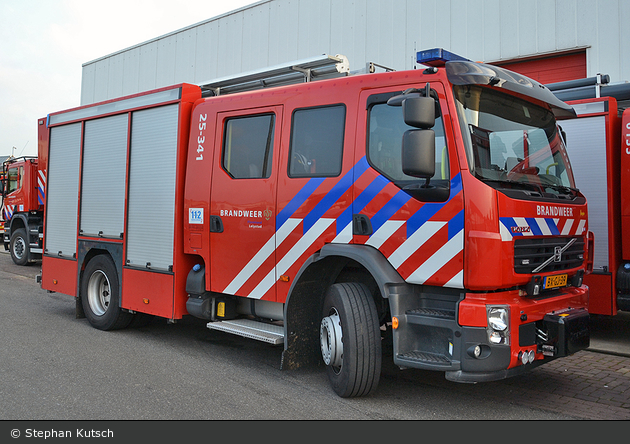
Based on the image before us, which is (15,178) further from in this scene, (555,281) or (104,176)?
(555,281)

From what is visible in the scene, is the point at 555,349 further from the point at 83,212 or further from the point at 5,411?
the point at 83,212

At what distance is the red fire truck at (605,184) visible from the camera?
6.44 m

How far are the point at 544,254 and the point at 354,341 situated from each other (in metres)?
1.70

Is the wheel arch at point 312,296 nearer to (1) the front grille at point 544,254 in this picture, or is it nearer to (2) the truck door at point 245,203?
(2) the truck door at point 245,203

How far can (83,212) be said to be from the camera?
25.2ft

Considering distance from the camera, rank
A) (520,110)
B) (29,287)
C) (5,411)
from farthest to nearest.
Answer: (29,287), (520,110), (5,411)

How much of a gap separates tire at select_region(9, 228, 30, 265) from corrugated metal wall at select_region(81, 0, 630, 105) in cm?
691

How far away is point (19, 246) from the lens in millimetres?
15523

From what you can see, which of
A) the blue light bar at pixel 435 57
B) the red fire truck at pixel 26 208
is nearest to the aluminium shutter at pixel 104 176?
the blue light bar at pixel 435 57

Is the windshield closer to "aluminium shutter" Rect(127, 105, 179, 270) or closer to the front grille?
the front grille

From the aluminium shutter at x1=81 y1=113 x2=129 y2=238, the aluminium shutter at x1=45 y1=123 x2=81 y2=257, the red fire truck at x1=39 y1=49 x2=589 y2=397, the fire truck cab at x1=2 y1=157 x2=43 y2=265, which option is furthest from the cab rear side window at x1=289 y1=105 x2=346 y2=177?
the fire truck cab at x1=2 y1=157 x2=43 y2=265

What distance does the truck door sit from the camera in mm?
5441

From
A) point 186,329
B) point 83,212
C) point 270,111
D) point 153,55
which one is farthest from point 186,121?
point 153,55

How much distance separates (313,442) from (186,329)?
4.17 metres
